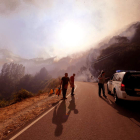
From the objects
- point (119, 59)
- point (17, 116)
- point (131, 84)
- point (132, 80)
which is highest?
point (119, 59)

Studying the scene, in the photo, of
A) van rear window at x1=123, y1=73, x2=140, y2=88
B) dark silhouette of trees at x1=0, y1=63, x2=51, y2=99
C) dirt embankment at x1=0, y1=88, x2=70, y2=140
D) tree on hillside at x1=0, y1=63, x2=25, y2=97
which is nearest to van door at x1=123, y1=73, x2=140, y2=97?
van rear window at x1=123, y1=73, x2=140, y2=88

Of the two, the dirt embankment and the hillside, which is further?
the hillside

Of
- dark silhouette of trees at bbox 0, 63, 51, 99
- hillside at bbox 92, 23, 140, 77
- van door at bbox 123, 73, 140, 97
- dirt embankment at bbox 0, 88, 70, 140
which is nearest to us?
dirt embankment at bbox 0, 88, 70, 140

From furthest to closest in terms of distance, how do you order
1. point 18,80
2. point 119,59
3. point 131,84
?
point 18,80
point 119,59
point 131,84

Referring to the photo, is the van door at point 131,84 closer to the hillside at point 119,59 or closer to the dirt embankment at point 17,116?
the dirt embankment at point 17,116

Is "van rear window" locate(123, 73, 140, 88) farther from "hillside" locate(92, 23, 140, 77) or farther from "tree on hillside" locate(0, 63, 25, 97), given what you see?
"tree on hillside" locate(0, 63, 25, 97)

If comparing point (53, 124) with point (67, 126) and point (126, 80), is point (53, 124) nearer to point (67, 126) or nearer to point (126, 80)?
point (67, 126)

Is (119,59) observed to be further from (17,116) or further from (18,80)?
(18,80)

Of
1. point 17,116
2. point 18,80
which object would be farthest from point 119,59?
point 18,80

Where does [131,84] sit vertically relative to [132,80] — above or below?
below

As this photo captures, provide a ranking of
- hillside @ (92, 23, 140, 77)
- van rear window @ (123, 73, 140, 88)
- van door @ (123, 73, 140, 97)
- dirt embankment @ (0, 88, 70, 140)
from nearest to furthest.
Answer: dirt embankment @ (0, 88, 70, 140), van door @ (123, 73, 140, 97), van rear window @ (123, 73, 140, 88), hillside @ (92, 23, 140, 77)

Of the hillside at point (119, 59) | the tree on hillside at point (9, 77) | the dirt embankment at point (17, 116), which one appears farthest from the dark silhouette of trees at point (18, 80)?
the dirt embankment at point (17, 116)

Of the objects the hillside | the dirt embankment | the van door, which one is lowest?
the dirt embankment

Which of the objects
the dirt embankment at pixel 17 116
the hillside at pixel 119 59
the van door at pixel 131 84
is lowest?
the dirt embankment at pixel 17 116
